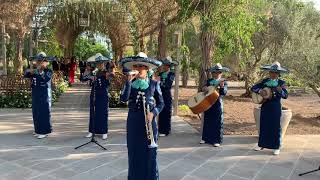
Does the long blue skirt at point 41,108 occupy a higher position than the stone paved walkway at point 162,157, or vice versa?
the long blue skirt at point 41,108

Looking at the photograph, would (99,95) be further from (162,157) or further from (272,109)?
(272,109)

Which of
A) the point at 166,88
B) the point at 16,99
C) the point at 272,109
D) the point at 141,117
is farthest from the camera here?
the point at 16,99

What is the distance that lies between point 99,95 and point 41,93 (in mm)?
1219

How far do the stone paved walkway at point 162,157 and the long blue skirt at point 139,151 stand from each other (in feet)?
3.13

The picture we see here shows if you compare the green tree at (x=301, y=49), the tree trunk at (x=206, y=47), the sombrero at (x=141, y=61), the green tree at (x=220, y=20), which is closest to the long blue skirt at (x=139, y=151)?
the sombrero at (x=141, y=61)

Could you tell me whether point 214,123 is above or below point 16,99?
below

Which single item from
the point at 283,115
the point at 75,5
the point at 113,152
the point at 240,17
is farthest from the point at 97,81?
the point at 75,5

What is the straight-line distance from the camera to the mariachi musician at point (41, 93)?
9.48m

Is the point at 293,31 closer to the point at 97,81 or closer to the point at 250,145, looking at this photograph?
the point at 250,145

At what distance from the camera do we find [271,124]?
8.63m

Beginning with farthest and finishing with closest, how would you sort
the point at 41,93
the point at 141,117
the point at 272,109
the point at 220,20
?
the point at 220,20
the point at 41,93
the point at 272,109
the point at 141,117

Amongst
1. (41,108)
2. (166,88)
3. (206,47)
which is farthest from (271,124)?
(206,47)

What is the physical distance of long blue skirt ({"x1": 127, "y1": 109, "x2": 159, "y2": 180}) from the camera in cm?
590

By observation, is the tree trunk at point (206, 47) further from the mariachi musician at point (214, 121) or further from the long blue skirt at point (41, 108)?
the long blue skirt at point (41, 108)
